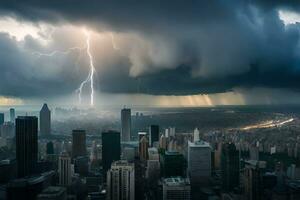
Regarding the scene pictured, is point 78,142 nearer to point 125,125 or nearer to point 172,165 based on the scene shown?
point 125,125

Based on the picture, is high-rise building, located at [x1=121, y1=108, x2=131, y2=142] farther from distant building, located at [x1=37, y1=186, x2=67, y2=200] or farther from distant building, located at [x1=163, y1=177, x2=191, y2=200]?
distant building, located at [x1=37, y1=186, x2=67, y2=200]

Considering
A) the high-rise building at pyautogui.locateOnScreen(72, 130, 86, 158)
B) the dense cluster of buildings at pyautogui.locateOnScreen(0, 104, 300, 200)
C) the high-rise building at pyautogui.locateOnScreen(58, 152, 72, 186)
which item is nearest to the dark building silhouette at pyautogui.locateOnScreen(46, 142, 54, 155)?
the dense cluster of buildings at pyautogui.locateOnScreen(0, 104, 300, 200)

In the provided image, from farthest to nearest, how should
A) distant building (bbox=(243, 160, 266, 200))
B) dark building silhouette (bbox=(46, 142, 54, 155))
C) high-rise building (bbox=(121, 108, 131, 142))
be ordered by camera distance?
1. high-rise building (bbox=(121, 108, 131, 142))
2. dark building silhouette (bbox=(46, 142, 54, 155))
3. distant building (bbox=(243, 160, 266, 200))

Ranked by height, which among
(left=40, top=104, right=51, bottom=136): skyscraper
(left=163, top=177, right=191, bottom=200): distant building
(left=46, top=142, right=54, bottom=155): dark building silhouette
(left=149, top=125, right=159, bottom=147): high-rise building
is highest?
(left=40, top=104, right=51, bottom=136): skyscraper

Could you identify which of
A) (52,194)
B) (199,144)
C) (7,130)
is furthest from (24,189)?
(7,130)

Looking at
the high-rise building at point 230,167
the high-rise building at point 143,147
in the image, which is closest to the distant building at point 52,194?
the high-rise building at point 230,167

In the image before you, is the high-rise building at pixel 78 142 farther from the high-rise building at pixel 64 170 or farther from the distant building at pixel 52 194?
the distant building at pixel 52 194

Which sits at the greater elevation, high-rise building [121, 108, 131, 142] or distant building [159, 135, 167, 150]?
high-rise building [121, 108, 131, 142]
